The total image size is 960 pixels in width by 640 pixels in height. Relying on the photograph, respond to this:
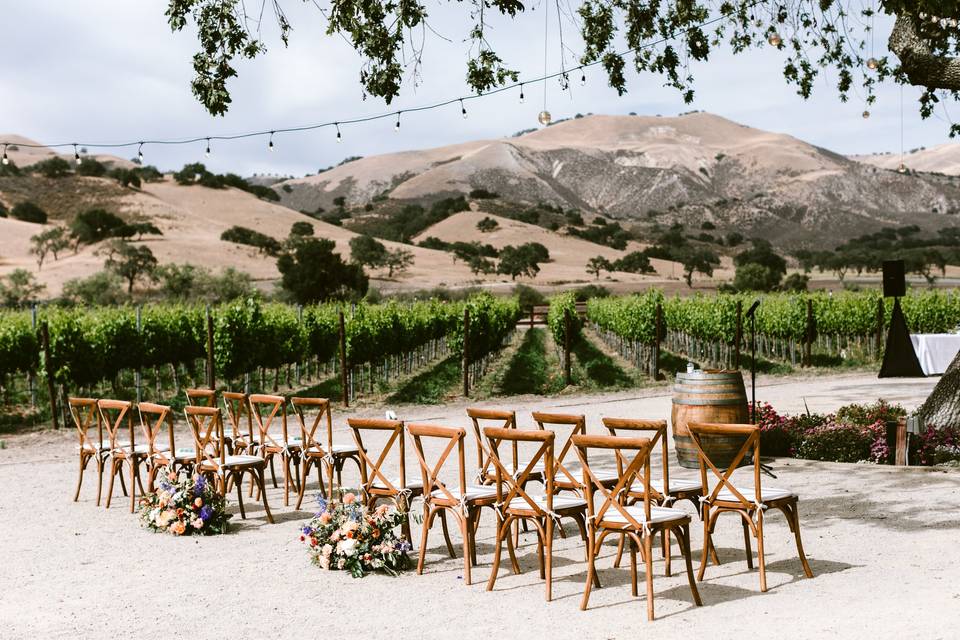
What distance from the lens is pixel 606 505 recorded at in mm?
4738

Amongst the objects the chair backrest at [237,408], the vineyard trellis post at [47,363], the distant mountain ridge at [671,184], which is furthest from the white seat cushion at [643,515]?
the distant mountain ridge at [671,184]

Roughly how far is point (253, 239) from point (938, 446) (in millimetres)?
92903

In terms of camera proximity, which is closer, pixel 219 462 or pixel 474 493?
pixel 474 493

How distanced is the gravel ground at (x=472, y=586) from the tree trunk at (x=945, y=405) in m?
1.81

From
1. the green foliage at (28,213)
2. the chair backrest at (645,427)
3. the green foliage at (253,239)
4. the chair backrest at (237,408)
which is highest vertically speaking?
the green foliage at (28,213)

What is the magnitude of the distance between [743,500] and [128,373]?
60.0 ft

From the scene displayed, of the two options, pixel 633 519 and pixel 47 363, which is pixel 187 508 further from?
pixel 47 363

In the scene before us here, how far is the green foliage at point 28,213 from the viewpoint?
102188mm

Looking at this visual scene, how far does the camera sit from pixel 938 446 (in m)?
8.95

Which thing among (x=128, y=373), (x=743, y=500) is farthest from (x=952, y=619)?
(x=128, y=373)

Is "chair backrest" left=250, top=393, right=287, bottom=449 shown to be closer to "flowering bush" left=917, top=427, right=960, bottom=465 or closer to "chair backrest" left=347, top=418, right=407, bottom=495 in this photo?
"chair backrest" left=347, top=418, right=407, bottom=495

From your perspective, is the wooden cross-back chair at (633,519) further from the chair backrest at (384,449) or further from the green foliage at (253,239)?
the green foliage at (253,239)

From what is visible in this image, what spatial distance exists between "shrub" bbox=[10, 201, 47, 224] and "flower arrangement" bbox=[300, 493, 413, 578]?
354ft

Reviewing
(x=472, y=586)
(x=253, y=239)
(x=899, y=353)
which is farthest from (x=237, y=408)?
(x=253, y=239)
